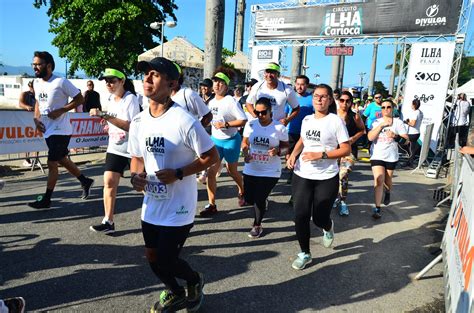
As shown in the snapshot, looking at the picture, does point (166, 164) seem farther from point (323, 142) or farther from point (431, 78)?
point (431, 78)

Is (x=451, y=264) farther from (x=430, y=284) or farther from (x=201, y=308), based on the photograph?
(x=201, y=308)

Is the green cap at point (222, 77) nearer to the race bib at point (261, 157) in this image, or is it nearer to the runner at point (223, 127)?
the runner at point (223, 127)

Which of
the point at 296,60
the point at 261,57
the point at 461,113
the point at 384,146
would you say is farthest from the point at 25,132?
the point at 461,113

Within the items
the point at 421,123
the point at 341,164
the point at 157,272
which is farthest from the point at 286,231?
the point at 421,123

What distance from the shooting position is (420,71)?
11367mm

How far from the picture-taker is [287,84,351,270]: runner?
12.1 ft

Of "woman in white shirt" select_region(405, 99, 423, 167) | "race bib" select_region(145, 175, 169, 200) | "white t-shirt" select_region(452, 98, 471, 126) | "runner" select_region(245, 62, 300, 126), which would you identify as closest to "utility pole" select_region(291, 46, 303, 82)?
"white t-shirt" select_region(452, 98, 471, 126)

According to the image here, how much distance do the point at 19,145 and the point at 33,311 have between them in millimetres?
5329

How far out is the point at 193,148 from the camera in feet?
8.22

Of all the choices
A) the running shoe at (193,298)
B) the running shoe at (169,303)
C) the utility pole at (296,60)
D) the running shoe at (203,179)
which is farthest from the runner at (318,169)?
the utility pole at (296,60)

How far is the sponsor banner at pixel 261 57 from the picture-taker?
603 inches

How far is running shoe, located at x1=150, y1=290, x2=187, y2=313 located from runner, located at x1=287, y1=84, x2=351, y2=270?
4.71 feet

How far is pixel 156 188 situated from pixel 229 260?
1.74m

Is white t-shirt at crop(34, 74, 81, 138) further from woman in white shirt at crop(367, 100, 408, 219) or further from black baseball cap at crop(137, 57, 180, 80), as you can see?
woman in white shirt at crop(367, 100, 408, 219)
